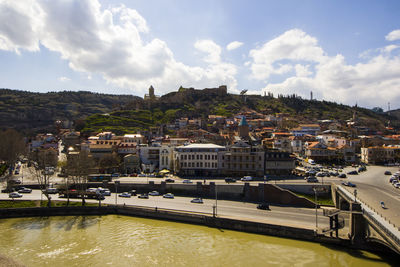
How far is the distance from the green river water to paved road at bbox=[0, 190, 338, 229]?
10.1 feet

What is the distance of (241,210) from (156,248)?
41.6 ft

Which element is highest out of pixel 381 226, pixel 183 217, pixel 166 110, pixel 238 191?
pixel 166 110

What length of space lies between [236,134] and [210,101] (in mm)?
57438

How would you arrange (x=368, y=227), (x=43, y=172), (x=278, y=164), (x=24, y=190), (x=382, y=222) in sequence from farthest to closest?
(x=278, y=164) < (x=24, y=190) < (x=43, y=172) < (x=368, y=227) < (x=382, y=222)

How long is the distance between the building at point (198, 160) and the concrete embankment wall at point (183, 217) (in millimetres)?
17243

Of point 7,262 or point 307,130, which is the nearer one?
point 7,262

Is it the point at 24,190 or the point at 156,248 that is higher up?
the point at 24,190

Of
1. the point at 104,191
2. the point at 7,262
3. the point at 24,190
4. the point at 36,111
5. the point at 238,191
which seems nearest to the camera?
the point at 7,262

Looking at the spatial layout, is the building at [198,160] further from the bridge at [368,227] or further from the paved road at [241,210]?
the bridge at [368,227]

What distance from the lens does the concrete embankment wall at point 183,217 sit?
2617 centimetres

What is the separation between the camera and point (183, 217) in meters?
31.7

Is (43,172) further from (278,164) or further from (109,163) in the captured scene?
(278,164)

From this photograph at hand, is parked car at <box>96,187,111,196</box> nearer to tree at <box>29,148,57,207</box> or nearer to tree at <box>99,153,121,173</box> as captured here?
tree at <box>29,148,57,207</box>

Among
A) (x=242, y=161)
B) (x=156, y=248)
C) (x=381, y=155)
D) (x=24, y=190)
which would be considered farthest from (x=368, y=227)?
(x=24, y=190)
